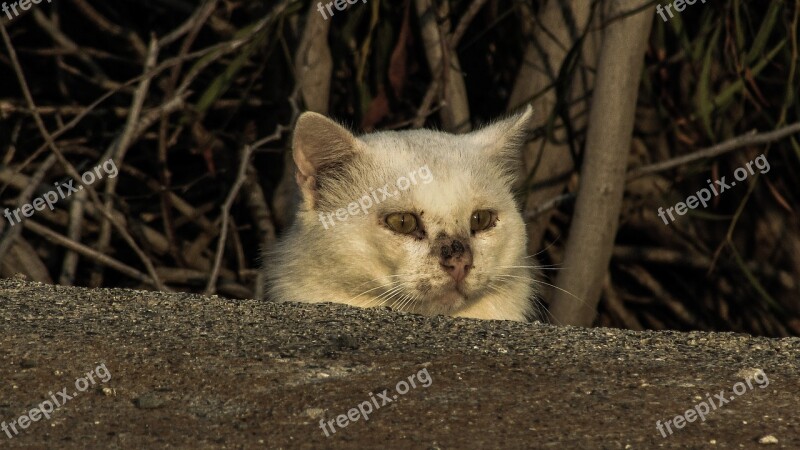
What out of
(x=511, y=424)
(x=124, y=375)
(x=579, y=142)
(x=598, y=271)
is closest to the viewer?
(x=511, y=424)

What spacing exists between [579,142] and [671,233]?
1.03 m

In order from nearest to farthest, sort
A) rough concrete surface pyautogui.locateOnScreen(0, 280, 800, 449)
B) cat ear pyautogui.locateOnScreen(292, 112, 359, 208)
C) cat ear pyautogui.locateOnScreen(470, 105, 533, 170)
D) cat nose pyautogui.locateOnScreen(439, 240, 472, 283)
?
rough concrete surface pyautogui.locateOnScreen(0, 280, 800, 449)
cat nose pyautogui.locateOnScreen(439, 240, 472, 283)
cat ear pyautogui.locateOnScreen(292, 112, 359, 208)
cat ear pyautogui.locateOnScreen(470, 105, 533, 170)

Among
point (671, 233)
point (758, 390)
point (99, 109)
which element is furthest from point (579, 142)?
point (758, 390)

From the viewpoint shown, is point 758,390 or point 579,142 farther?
point 579,142

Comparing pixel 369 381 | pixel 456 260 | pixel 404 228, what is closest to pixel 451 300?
pixel 456 260

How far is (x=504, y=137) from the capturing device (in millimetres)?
3949

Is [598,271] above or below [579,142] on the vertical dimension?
below

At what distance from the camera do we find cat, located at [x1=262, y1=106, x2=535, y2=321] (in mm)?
3480

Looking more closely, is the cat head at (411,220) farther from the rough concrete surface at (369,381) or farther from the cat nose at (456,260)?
the rough concrete surface at (369,381)

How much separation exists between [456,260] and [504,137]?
2.33ft

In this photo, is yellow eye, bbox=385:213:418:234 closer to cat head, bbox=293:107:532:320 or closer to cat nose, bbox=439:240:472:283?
cat head, bbox=293:107:532:320

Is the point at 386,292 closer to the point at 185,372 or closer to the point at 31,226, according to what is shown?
the point at 185,372

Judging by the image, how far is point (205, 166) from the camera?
606 cm

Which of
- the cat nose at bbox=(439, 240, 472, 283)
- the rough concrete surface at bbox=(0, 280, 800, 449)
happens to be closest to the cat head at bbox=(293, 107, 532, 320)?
the cat nose at bbox=(439, 240, 472, 283)
